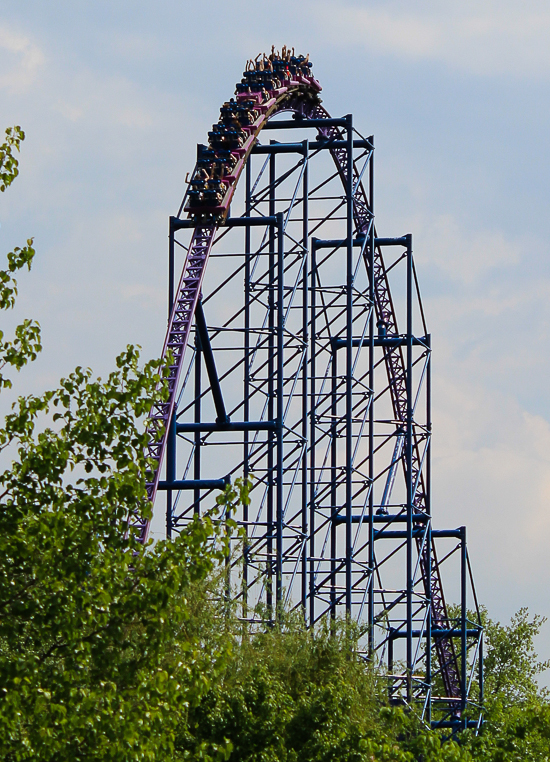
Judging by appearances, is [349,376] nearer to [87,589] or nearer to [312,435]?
[312,435]

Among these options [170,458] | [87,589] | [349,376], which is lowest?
[87,589]

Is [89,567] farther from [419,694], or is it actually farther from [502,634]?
[502,634]

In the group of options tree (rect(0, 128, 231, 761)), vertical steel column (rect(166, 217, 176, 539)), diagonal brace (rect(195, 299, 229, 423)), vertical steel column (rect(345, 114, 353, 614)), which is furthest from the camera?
vertical steel column (rect(345, 114, 353, 614))

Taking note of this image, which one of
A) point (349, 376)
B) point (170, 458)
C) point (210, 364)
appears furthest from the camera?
point (349, 376)

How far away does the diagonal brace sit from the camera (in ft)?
85.0

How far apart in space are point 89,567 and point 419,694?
21501 millimetres

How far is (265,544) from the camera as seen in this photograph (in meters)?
25.8

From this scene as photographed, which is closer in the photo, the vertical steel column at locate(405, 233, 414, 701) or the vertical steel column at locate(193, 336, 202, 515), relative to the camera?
the vertical steel column at locate(193, 336, 202, 515)

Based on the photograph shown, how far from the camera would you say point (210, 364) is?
2639 centimetres

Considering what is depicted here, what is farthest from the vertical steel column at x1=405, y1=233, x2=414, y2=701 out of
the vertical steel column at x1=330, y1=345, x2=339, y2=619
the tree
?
the tree

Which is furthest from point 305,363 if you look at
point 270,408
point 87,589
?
point 87,589

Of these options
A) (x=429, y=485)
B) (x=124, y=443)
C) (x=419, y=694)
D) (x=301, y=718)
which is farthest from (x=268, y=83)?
(x=124, y=443)

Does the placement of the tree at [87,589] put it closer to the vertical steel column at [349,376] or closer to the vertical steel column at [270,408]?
the vertical steel column at [270,408]

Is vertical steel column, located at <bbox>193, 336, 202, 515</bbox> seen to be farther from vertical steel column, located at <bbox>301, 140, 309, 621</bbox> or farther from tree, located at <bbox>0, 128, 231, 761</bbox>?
tree, located at <bbox>0, 128, 231, 761</bbox>
